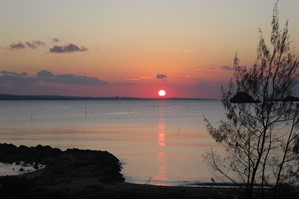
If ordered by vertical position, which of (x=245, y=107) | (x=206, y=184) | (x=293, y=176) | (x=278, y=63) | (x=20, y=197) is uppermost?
(x=278, y=63)

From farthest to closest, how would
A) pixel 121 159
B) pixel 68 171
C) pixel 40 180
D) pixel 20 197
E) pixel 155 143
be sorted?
pixel 155 143 < pixel 121 159 < pixel 68 171 < pixel 40 180 < pixel 20 197

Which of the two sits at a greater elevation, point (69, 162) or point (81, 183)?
point (69, 162)

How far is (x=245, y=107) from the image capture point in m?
15.4

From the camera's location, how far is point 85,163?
42938 mm

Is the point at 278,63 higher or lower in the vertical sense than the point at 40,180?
higher

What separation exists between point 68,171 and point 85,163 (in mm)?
5547

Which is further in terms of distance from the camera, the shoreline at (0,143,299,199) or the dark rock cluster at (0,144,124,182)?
the dark rock cluster at (0,144,124,182)

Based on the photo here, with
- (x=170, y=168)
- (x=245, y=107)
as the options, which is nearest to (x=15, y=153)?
(x=170, y=168)

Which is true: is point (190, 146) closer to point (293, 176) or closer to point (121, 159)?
point (121, 159)

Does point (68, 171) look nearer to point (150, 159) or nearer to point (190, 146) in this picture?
point (150, 159)

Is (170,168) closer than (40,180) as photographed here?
No

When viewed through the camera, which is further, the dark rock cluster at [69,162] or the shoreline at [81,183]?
the dark rock cluster at [69,162]

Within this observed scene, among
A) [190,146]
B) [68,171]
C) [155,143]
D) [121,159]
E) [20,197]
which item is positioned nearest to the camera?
[20,197]

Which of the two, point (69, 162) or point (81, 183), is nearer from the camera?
point (81, 183)
